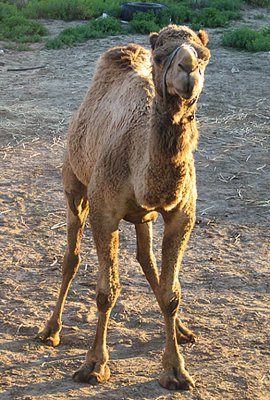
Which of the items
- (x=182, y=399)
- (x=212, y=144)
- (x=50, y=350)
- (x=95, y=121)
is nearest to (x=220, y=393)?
(x=182, y=399)

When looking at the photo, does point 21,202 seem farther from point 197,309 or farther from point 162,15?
point 162,15

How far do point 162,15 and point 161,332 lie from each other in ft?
40.8

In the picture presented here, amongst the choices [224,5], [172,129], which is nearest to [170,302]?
[172,129]

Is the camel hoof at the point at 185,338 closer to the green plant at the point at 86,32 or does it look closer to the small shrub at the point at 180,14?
the green plant at the point at 86,32

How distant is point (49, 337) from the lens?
5531 millimetres

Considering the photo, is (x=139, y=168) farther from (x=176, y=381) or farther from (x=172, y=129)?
(x=176, y=381)

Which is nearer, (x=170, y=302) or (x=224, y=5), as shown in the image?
(x=170, y=302)

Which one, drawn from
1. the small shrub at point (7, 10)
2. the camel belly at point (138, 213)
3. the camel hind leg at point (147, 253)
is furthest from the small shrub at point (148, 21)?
the camel belly at point (138, 213)

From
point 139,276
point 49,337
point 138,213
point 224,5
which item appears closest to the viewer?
point 138,213

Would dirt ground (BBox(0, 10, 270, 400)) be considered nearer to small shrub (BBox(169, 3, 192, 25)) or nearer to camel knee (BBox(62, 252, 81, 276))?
camel knee (BBox(62, 252, 81, 276))

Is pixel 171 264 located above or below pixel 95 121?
below

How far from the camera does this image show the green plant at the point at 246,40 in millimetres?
15133

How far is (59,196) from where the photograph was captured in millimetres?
8273

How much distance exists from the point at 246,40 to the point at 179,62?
38.8ft
